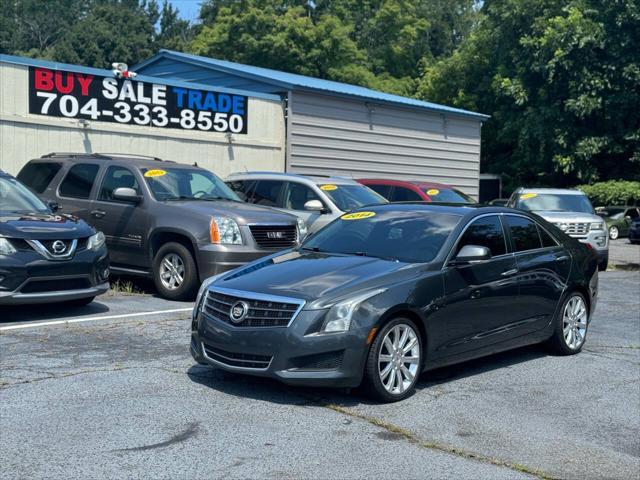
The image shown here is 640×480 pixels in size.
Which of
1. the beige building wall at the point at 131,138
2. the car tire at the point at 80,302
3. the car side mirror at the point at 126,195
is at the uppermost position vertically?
the beige building wall at the point at 131,138

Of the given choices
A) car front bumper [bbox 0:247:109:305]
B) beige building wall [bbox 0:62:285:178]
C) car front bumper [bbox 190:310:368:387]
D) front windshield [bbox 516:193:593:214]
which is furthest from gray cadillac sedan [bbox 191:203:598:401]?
front windshield [bbox 516:193:593:214]

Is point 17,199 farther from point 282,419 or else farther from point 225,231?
point 282,419

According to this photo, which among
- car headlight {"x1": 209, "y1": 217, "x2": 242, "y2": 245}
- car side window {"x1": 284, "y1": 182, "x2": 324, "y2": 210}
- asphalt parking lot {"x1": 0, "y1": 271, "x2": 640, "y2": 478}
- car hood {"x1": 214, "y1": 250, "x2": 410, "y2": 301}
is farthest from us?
car side window {"x1": 284, "y1": 182, "x2": 324, "y2": 210}

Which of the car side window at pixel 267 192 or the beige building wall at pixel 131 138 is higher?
the beige building wall at pixel 131 138

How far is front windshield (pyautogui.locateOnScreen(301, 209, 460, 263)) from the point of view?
7.59 metres

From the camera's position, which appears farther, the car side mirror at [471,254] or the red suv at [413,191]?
the red suv at [413,191]

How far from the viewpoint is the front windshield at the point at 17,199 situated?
1042 cm

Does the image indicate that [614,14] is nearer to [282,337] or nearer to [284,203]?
[284,203]

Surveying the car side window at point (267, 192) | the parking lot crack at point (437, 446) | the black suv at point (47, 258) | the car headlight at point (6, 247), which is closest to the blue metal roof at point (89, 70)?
the car side window at point (267, 192)

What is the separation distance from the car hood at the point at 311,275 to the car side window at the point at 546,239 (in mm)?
2298

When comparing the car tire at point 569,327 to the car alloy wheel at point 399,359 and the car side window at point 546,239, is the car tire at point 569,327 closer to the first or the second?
the car side window at point 546,239

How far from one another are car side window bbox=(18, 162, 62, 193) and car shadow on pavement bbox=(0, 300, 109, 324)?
2.88 metres

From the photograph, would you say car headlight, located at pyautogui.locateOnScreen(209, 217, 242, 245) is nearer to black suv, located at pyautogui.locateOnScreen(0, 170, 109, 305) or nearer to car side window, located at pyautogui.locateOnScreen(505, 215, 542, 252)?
black suv, located at pyautogui.locateOnScreen(0, 170, 109, 305)

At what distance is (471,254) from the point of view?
741 centimetres
